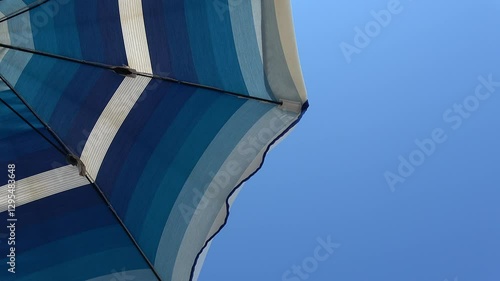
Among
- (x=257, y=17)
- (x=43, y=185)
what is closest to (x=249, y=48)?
(x=257, y=17)

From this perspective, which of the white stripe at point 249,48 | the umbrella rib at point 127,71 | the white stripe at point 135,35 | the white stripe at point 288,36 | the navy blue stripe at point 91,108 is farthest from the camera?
the navy blue stripe at point 91,108

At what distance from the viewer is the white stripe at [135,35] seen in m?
2.79

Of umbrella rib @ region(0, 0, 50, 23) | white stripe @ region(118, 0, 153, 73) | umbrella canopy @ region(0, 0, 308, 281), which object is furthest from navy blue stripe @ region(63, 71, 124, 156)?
umbrella rib @ region(0, 0, 50, 23)

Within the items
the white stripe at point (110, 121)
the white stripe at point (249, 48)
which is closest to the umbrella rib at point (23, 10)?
the white stripe at point (110, 121)

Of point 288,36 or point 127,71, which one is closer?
point 288,36

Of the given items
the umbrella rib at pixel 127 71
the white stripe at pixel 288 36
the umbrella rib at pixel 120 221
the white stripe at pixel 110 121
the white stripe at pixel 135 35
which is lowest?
the umbrella rib at pixel 120 221

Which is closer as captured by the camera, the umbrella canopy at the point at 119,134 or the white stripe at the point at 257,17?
the white stripe at the point at 257,17

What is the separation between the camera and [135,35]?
2.83 meters

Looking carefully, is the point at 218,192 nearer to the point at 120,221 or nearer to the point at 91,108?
the point at 120,221

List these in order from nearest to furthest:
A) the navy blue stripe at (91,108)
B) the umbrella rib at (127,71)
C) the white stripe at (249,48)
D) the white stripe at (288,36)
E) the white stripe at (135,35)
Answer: the white stripe at (288,36)
the white stripe at (249,48)
the umbrella rib at (127,71)
the white stripe at (135,35)
the navy blue stripe at (91,108)

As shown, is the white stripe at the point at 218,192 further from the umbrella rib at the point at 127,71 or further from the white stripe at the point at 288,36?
the white stripe at the point at 288,36

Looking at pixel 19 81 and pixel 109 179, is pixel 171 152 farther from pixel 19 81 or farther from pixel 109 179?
pixel 19 81

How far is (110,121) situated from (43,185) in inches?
20.1

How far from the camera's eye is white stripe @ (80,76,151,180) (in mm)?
2873
